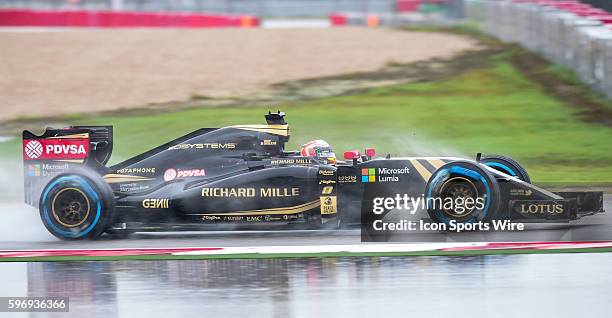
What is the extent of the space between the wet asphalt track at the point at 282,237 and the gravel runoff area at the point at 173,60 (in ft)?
37.2

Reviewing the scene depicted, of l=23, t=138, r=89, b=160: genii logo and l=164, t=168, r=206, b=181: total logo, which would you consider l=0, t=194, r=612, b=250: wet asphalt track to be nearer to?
l=164, t=168, r=206, b=181: total logo

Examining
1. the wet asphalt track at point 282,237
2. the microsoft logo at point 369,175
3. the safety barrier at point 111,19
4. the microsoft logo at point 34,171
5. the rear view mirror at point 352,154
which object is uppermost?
the safety barrier at point 111,19

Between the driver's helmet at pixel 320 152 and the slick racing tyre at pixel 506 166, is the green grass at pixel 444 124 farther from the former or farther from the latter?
the driver's helmet at pixel 320 152

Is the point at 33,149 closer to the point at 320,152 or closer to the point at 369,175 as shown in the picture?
the point at 320,152

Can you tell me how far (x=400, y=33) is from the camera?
A: 33156mm

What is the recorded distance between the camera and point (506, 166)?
1159cm

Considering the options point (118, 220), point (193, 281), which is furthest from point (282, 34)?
point (193, 281)

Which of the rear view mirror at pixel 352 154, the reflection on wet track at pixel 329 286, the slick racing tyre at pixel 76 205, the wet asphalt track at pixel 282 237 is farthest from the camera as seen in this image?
the rear view mirror at pixel 352 154

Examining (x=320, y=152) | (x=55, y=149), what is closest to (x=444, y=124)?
(x=320, y=152)

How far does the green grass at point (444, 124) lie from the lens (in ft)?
57.4

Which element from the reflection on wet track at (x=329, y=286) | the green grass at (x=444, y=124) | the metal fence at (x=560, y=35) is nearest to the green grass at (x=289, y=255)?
the reflection on wet track at (x=329, y=286)

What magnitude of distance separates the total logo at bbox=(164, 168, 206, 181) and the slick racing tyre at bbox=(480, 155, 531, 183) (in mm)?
3142

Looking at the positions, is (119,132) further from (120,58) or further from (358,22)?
(358,22)

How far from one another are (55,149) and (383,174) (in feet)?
11.9
